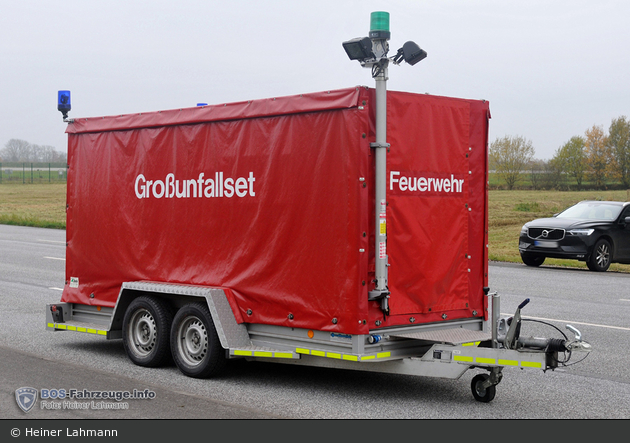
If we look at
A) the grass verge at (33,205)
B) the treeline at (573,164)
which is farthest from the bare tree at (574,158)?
the grass verge at (33,205)

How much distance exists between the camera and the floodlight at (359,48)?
6.85m

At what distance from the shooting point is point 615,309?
12664 mm

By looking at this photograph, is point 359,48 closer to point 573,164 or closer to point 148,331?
point 148,331

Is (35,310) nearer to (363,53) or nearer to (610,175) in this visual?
(363,53)

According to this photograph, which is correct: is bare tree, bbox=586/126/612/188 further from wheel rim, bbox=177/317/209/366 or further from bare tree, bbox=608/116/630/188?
wheel rim, bbox=177/317/209/366

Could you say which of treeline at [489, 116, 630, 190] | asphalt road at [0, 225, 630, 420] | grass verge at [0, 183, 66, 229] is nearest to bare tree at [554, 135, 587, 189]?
treeline at [489, 116, 630, 190]

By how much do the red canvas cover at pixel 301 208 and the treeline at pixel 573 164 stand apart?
56.4 meters

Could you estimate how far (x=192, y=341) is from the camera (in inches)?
313

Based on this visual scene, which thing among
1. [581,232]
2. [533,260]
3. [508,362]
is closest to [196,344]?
[508,362]

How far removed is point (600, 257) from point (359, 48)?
14.1m

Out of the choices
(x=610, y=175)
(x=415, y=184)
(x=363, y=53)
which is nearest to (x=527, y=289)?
(x=415, y=184)

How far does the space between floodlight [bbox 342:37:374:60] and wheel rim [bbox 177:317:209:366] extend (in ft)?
9.97
